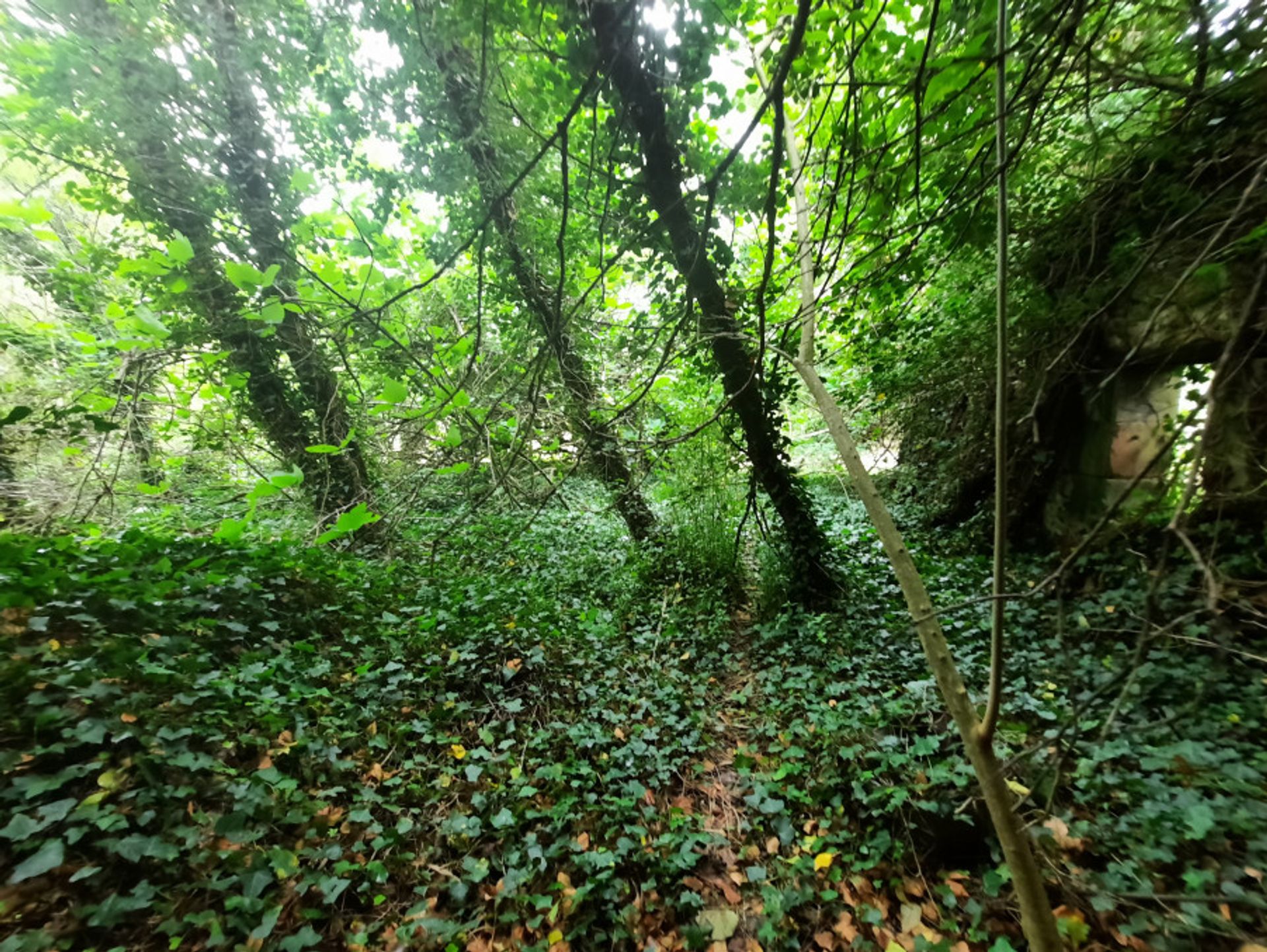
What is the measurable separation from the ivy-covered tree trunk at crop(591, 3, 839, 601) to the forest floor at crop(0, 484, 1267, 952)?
1.03 metres

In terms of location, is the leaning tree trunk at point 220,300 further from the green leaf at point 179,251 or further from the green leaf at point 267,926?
the green leaf at point 267,926

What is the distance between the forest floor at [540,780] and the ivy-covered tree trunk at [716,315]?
103 cm

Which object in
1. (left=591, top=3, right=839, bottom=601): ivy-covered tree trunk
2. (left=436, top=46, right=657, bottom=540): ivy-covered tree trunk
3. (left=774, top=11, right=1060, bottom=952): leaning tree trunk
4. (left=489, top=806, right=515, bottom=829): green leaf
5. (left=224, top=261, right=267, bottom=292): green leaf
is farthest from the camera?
(left=436, top=46, right=657, bottom=540): ivy-covered tree trunk

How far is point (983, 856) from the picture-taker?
238 cm

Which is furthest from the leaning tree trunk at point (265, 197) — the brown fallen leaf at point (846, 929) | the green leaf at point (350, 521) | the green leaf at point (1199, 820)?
the green leaf at point (1199, 820)

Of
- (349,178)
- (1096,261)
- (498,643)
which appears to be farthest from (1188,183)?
(349,178)

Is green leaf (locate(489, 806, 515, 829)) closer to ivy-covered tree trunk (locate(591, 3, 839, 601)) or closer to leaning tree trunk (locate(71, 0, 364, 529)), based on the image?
leaning tree trunk (locate(71, 0, 364, 529))

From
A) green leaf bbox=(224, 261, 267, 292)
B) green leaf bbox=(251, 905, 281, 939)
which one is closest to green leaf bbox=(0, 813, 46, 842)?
green leaf bbox=(251, 905, 281, 939)

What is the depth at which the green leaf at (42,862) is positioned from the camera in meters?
1.68

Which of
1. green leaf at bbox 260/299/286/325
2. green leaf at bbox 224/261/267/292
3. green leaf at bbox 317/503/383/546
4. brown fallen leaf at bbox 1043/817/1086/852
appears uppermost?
green leaf at bbox 224/261/267/292

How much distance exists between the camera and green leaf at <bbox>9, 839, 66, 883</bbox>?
5.51ft

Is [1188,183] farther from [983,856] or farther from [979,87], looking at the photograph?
[983,856]

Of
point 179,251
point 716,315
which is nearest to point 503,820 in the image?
point 179,251

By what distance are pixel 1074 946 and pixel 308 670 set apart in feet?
12.1
